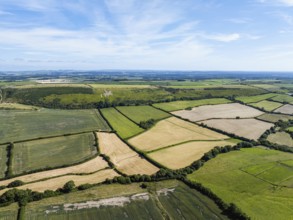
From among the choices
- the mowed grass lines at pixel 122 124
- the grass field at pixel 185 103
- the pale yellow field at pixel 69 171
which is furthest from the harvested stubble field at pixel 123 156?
the grass field at pixel 185 103

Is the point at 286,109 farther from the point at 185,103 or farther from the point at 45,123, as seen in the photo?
the point at 45,123

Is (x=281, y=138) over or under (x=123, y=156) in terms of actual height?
under

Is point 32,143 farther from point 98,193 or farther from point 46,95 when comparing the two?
point 46,95

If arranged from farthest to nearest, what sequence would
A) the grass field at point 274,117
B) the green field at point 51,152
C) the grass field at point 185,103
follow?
the grass field at point 185,103, the grass field at point 274,117, the green field at point 51,152

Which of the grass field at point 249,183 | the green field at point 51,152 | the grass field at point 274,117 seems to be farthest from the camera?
the grass field at point 274,117

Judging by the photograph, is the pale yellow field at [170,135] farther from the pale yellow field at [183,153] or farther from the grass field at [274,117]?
the grass field at [274,117]

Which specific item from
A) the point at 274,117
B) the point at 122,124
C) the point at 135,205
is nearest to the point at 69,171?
the point at 135,205

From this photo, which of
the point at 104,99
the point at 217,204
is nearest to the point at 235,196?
the point at 217,204
